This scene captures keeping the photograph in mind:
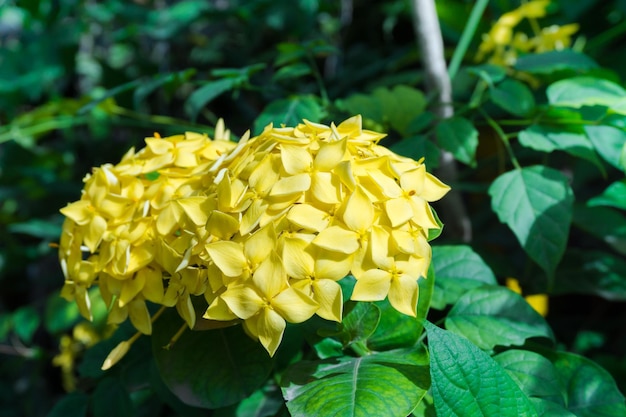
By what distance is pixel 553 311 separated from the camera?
1.48 metres

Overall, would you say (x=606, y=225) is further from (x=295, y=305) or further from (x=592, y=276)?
(x=295, y=305)

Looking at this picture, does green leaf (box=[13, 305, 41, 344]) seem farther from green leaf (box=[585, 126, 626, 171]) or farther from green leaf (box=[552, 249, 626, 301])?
green leaf (box=[585, 126, 626, 171])

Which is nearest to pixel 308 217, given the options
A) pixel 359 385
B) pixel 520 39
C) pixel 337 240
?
pixel 337 240

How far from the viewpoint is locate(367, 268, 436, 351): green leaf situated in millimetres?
680

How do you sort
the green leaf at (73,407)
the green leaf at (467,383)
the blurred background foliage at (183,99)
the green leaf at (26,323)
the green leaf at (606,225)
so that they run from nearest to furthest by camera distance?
1. the green leaf at (467,383)
2. the green leaf at (73,407)
3. the green leaf at (606,225)
4. the blurred background foliage at (183,99)
5. the green leaf at (26,323)

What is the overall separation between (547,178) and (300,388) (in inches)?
18.1

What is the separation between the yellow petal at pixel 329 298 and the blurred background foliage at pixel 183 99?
43 cm

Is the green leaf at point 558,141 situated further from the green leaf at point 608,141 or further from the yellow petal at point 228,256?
the yellow petal at point 228,256

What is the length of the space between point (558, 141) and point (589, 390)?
0.33 m

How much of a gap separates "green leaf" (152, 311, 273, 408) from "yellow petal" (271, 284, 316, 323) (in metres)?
0.17

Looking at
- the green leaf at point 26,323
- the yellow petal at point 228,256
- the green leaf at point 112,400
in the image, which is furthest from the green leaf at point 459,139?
the green leaf at point 26,323

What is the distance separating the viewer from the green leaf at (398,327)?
0.68 m

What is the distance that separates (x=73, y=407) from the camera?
912 millimetres

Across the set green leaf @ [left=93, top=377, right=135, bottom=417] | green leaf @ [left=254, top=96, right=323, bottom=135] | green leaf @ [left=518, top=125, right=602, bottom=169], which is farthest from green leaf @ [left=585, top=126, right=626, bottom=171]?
green leaf @ [left=93, top=377, right=135, bottom=417]
